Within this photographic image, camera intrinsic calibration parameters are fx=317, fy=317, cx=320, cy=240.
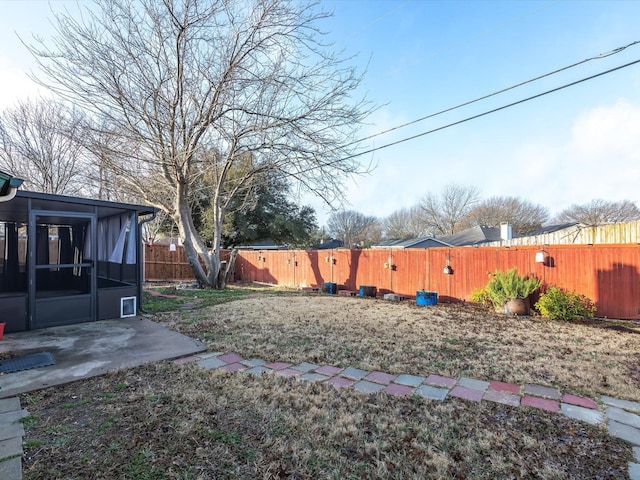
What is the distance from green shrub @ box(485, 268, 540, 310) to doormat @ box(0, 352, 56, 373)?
7.58 metres

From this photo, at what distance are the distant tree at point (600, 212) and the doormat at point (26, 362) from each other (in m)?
26.8

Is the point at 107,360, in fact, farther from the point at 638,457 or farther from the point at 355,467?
the point at 638,457

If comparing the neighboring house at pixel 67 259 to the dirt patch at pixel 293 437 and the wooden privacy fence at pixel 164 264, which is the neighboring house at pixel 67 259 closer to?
the dirt patch at pixel 293 437

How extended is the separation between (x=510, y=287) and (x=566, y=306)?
97 cm

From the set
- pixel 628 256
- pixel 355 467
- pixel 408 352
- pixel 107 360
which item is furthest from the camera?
pixel 628 256

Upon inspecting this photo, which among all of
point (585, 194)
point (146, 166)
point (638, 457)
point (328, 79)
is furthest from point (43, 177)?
point (585, 194)

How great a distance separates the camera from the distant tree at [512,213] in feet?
83.9

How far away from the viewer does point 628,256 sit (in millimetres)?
5953

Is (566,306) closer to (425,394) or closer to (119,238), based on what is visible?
(425,394)

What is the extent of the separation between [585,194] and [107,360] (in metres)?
30.0

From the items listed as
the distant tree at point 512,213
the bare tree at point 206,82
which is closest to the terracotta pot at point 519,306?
the bare tree at point 206,82

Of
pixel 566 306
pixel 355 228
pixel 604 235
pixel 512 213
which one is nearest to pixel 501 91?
pixel 566 306

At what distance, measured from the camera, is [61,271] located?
25.1 ft

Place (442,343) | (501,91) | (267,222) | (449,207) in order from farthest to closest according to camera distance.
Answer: (449,207)
(267,222)
(501,91)
(442,343)
